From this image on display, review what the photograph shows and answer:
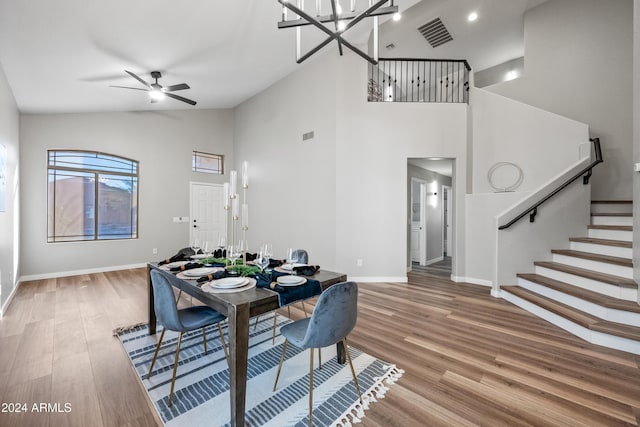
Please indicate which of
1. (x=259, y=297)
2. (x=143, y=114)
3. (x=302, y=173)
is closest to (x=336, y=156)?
(x=302, y=173)

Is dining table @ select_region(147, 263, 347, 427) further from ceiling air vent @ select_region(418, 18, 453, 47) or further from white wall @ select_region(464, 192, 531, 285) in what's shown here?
ceiling air vent @ select_region(418, 18, 453, 47)

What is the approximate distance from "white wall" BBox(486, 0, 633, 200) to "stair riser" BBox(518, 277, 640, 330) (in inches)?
105

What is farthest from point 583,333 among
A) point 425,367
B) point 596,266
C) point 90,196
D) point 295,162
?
point 90,196

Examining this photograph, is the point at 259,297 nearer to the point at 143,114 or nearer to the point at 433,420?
the point at 433,420

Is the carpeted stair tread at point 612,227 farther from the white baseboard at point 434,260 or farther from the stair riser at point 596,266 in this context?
the white baseboard at point 434,260

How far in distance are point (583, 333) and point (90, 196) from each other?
8008mm

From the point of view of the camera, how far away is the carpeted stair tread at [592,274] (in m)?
2.68

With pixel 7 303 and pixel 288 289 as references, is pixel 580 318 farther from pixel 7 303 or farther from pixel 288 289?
Answer: pixel 7 303

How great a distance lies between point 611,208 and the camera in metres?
3.95

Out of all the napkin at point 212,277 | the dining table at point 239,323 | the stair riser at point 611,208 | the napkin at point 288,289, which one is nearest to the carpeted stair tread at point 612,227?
the stair riser at point 611,208

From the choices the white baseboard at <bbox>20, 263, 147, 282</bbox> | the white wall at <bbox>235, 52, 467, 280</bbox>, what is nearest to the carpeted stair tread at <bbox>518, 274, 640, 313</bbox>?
the white wall at <bbox>235, 52, 467, 280</bbox>

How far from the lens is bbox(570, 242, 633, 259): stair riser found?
3091 millimetres

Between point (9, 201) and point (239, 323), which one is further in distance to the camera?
point (9, 201)

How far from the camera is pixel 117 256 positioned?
18.7 ft
